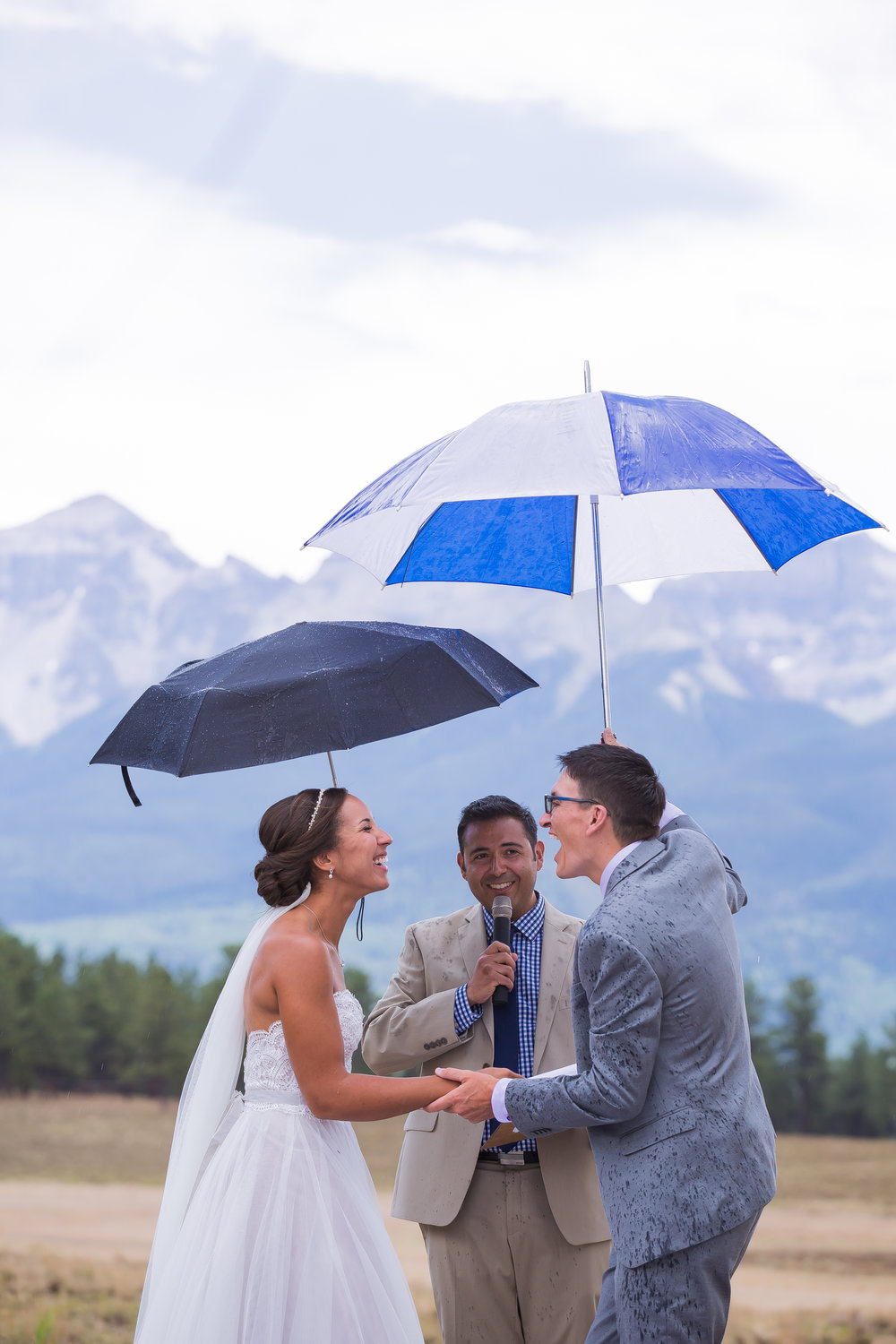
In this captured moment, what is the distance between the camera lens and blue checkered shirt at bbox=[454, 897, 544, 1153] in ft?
10.1

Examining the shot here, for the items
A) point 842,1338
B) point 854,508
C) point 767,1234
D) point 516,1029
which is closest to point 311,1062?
point 516,1029

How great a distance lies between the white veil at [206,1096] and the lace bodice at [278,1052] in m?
0.06

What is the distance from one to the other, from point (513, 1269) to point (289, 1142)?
2.17 ft

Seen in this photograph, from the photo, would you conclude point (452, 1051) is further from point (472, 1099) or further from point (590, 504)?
point (590, 504)

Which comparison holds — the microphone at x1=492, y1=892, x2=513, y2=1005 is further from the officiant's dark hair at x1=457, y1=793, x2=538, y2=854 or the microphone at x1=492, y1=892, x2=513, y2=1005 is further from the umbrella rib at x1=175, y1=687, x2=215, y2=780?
the umbrella rib at x1=175, y1=687, x2=215, y2=780

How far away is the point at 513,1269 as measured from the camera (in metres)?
3.00

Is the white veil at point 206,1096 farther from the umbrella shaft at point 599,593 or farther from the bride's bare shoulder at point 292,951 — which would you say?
the umbrella shaft at point 599,593

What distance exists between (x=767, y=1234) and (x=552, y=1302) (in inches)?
512

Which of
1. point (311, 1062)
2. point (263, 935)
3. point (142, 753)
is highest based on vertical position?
point (142, 753)

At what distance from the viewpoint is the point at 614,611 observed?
5194 centimetres

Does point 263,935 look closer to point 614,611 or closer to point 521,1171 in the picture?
point 521,1171

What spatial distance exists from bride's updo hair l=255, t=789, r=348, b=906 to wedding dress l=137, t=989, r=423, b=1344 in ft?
0.88

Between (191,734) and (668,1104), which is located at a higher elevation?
(191,734)

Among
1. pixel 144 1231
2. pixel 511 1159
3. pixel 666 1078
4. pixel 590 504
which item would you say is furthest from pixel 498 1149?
pixel 144 1231
